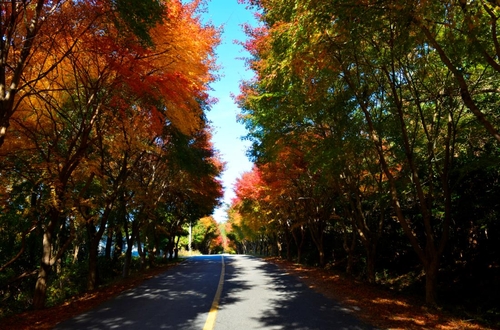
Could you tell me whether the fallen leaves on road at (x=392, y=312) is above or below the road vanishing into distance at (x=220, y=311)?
below

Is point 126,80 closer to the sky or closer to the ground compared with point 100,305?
closer to the sky

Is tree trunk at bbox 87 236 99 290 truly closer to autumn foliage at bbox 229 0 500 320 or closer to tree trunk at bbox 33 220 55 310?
tree trunk at bbox 33 220 55 310

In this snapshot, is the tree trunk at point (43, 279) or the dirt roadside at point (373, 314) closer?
the dirt roadside at point (373, 314)

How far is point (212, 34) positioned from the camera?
11438mm

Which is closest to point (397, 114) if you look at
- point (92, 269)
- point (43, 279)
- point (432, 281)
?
point (432, 281)

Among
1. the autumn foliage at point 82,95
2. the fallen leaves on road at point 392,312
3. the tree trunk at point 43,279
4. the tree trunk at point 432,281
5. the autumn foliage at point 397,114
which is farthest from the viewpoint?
the tree trunk at point 43,279

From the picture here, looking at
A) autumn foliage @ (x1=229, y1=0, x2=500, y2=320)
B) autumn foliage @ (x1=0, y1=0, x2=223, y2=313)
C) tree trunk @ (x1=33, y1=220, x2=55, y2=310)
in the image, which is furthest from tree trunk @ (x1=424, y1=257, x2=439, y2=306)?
tree trunk @ (x1=33, y1=220, x2=55, y2=310)

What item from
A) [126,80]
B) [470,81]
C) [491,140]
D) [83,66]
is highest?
[83,66]

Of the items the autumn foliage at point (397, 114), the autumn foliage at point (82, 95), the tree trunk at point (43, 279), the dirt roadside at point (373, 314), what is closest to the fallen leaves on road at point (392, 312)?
the dirt roadside at point (373, 314)

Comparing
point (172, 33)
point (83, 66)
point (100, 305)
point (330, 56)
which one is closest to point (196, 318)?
point (100, 305)

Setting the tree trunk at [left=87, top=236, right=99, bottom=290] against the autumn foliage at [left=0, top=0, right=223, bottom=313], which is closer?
the autumn foliage at [left=0, top=0, right=223, bottom=313]

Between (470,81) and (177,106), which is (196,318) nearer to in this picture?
(177,106)

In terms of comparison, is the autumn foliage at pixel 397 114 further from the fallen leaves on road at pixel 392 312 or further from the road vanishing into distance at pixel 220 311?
the road vanishing into distance at pixel 220 311

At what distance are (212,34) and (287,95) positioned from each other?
335cm
